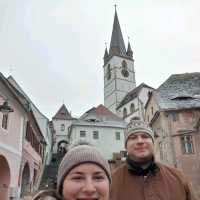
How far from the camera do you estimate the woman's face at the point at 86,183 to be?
1.64 m

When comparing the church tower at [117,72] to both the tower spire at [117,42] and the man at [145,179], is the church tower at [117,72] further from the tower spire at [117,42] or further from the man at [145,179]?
the man at [145,179]

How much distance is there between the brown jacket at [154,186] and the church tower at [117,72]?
A: 7040 cm

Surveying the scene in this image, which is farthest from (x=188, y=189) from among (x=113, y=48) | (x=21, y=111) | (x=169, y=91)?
(x=113, y=48)

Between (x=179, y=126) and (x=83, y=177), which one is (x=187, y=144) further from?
(x=83, y=177)

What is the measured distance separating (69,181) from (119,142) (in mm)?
40142

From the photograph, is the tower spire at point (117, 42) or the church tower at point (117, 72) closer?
the church tower at point (117, 72)

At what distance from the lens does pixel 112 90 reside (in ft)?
255

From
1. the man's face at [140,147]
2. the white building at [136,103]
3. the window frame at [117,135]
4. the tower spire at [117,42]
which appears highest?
the tower spire at [117,42]

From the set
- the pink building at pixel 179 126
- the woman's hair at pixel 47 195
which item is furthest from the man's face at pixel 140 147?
the pink building at pixel 179 126

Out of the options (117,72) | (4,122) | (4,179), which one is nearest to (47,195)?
(4,122)

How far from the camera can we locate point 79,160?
177 centimetres

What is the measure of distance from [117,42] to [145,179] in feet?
272

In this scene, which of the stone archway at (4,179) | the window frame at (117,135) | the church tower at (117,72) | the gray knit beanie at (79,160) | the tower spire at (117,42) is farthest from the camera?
the tower spire at (117,42)

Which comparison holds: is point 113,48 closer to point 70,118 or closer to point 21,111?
point 70,118
